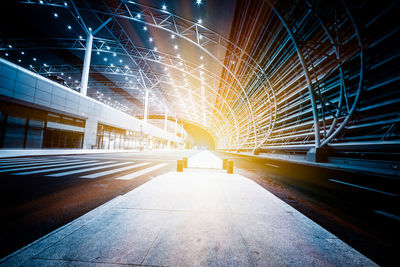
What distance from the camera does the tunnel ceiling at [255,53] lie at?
5184 mm

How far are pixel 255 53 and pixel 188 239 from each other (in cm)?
1506

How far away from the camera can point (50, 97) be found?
1551 centimetres

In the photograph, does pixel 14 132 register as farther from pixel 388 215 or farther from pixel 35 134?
pixel 388 215

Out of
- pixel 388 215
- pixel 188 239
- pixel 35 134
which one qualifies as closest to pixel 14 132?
pixel 35 134

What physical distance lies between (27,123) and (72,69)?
1502 centimetres

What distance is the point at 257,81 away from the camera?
14.2m

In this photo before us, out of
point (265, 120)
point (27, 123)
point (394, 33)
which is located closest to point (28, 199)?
point (394, 33)

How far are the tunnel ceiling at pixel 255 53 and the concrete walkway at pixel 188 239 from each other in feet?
18.0

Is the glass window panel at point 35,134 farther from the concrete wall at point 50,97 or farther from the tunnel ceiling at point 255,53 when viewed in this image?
the tunnel ceiling at point 255,53

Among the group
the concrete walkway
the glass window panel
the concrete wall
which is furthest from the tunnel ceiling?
the glass window panel

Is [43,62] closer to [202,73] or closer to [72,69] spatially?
[72,69]

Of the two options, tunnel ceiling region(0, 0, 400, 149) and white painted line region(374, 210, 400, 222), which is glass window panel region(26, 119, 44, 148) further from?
white painted line region(374, 210, 400, 222)

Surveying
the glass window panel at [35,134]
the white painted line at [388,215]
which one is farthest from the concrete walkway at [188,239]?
the glass window panel at [35,134]

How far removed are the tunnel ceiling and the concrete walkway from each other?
18.0 feet
